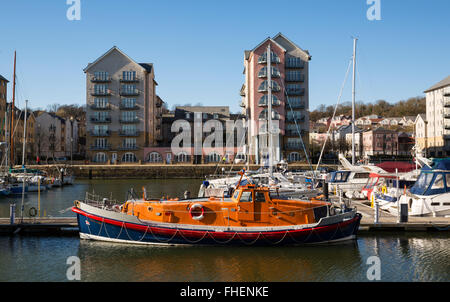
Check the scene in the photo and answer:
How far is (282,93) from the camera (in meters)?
83.9

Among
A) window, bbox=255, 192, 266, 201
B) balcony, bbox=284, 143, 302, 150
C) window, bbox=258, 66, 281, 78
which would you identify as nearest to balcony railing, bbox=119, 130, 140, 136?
window, bbox=258, 66, 281, 78

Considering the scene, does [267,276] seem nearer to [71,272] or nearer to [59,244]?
[71,272]

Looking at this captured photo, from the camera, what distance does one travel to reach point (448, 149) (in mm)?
101812

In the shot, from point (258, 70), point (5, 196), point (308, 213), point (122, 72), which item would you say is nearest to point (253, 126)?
point (258, 70)

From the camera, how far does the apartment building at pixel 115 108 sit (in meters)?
86.6

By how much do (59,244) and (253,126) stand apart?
63493 mm

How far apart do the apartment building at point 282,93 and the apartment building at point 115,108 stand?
23254 millimetres

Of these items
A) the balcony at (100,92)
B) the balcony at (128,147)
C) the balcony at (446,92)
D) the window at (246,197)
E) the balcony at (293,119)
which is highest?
the balcony at (446,92)

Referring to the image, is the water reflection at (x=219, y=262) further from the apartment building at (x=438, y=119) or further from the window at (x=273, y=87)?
the apartment building at (x=438, y=119)

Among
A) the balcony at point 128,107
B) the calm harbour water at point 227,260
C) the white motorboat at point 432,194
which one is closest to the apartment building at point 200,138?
the balcony at point 128,107

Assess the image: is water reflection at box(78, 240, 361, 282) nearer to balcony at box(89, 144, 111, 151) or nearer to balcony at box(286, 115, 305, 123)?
balcony at box(286, 115, 305, 123)

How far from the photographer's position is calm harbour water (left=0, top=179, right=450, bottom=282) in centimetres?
1720

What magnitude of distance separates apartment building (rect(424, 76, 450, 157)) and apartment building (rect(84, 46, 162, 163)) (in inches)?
2828

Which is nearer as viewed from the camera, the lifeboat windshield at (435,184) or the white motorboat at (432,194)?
the white motorboat at (432,194)
